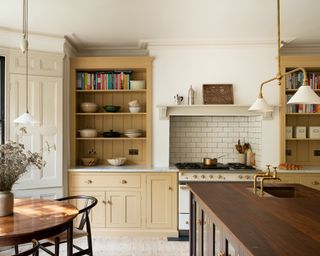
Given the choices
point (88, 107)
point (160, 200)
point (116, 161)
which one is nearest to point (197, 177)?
point (160, 200)

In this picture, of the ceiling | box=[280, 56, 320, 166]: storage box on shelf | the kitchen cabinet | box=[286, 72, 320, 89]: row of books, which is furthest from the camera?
box=[286, 72, 320, 89]: row of books

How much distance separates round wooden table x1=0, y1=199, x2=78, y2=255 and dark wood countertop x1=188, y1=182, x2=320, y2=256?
3.59 feet

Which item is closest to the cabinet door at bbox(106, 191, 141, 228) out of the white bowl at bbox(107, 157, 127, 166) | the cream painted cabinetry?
the cream painted cabinetry

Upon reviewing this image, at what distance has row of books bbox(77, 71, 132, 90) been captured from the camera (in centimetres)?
431

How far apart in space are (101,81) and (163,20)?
1408mm

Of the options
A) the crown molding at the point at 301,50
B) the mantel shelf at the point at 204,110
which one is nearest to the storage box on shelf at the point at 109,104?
the mantel shelf at the point at 204,110

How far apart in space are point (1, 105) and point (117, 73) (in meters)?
1.64

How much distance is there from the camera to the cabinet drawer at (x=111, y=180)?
12.9 feet

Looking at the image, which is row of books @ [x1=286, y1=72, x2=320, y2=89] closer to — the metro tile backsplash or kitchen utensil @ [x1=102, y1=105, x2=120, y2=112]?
the metro tile backsplash

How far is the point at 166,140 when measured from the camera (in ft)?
13.8

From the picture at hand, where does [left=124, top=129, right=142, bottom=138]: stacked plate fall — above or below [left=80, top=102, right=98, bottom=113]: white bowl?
below

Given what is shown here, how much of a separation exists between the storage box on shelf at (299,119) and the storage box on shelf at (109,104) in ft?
6.44

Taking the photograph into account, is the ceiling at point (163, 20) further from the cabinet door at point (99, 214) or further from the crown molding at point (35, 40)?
the cabinet door at point (99, 214)

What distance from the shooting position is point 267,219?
66.1 inches
